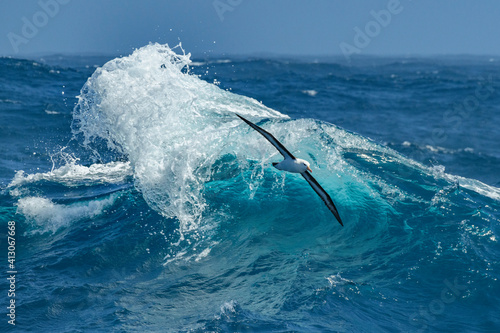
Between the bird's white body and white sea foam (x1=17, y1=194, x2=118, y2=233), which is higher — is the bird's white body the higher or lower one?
the higher one

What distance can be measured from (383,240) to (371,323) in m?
3.47

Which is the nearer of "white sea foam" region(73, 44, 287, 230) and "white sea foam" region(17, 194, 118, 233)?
"white sea foam" region(73, 44, 287, 230)

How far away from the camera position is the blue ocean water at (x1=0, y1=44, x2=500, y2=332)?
8.84 metres

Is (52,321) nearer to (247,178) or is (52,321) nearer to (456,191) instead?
(247,178)

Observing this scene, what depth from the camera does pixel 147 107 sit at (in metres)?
13.2

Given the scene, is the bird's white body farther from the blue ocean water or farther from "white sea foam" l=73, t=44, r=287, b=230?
"white sea foam" l=73, t=44, r=287, b=230

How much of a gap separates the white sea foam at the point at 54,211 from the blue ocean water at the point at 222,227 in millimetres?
47

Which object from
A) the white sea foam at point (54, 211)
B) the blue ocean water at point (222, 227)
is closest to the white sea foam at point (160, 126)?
the blue ocean water at point (222, 227)

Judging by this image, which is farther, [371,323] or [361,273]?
[361,273]

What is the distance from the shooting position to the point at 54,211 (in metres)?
12.7

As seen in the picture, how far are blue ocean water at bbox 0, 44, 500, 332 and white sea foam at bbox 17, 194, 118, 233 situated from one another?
5 cm

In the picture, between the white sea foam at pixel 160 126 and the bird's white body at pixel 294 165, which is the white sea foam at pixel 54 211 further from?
the bird's white body at pixel 294 165

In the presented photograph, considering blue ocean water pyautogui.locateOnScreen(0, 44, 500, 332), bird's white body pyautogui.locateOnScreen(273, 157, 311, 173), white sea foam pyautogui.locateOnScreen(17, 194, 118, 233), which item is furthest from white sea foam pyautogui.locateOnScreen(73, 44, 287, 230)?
bird's white body pyautogui.locateOnScreen(273, 157, 311, 173)

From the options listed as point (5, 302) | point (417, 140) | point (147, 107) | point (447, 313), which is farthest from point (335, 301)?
point (417, 140)
